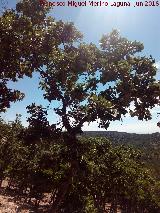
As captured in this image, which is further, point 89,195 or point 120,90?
point 89,195

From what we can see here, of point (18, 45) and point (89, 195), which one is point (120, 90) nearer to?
point (18, 45)

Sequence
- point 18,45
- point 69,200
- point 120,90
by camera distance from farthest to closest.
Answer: point 69,200 → point 120,90 → point 18,45

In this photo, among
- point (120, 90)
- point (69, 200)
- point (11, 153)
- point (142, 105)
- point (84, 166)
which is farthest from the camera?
point (11, 153)

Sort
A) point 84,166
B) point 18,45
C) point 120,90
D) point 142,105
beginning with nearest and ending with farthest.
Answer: point 18,45 < point 120,90 < point 142,105 < point 84,166

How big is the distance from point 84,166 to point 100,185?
29.1 m

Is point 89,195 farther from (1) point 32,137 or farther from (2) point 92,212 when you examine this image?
(1) point 32,137

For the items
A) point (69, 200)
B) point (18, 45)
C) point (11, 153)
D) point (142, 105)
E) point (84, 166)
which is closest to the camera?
point (18, 45)

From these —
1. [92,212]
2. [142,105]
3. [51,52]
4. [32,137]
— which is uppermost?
[51,52]

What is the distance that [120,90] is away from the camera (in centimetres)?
2412

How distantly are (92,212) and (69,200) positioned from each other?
4.47 meters

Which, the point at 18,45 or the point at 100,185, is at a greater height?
the point at 18,45

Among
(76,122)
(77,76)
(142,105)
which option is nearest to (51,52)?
(77,76)

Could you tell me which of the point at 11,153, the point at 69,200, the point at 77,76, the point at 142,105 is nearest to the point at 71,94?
the point at 77,76

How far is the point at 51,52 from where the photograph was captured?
24.4m
